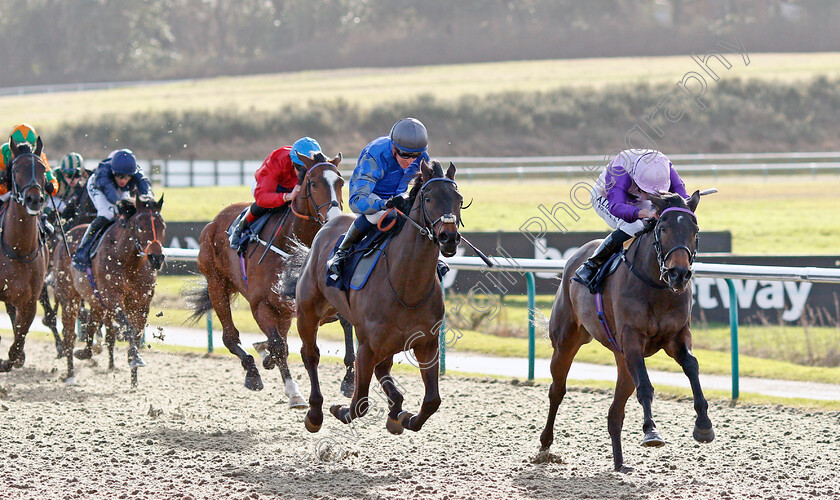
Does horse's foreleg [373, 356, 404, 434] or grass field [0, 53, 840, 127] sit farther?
grass field [0, 53, 840, 127]

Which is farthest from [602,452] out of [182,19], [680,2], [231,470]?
[182,19]

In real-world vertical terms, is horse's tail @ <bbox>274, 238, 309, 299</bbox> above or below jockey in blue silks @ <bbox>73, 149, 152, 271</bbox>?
below

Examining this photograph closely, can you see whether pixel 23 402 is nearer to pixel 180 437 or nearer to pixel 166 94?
pixel 180 437

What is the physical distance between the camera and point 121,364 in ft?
33.4

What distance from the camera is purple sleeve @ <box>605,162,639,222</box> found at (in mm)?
5773

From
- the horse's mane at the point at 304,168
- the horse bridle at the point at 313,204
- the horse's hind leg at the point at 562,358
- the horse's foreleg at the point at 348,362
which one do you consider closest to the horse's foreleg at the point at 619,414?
the horse's hind leg at the point at 562,358

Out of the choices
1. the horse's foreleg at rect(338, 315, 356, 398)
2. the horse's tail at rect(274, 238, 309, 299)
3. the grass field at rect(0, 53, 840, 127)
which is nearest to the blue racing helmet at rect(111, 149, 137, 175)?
the horse's tail at rect(274, 238, 309, 299)

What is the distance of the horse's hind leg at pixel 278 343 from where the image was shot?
6.75 meters

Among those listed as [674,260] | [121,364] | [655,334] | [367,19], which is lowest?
[121,364]

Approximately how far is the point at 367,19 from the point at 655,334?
182ft

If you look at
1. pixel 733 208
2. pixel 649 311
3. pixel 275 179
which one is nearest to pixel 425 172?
pixel 649 311

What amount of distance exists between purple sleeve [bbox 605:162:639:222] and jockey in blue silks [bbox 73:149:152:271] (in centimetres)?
478

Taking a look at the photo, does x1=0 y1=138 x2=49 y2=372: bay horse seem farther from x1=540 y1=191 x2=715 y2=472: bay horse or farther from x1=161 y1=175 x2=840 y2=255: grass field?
x1=161 y1=175 x2=840 y2=255: grass field

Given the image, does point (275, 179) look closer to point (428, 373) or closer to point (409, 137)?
point (409, 137)
